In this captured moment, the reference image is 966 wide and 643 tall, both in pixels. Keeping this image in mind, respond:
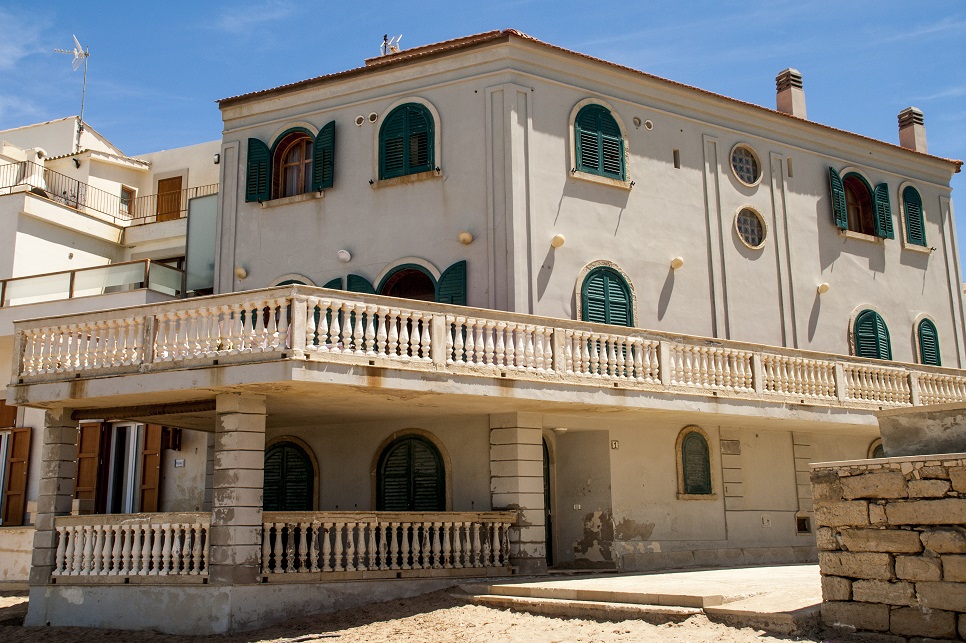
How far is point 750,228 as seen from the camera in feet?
70.7

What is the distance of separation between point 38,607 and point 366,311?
22.9ft

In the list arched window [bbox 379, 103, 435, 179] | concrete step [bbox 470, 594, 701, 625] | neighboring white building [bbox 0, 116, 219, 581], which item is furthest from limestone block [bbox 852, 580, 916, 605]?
neighboring white building [bbox 0, 116, 219, 581]

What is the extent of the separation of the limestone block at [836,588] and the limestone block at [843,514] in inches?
22.6

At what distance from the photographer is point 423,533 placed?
16.0 m

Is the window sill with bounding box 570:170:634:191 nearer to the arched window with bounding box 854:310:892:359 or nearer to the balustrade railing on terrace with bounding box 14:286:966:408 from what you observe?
the balustrade railing on terrace with bounding box 14:286:966:408

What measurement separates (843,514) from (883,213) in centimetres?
1471

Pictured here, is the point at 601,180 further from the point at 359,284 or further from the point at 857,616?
the point at 857,616

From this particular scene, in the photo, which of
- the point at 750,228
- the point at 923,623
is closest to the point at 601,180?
the point at 750,228

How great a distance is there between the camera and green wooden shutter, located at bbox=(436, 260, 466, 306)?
18.3 meters

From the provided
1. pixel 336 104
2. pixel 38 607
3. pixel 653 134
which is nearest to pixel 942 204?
pixel 653 134

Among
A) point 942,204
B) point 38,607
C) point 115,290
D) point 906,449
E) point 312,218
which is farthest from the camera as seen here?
point 942,204

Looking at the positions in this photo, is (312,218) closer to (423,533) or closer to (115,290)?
(115,290)

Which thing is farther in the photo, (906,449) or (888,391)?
(888,391)

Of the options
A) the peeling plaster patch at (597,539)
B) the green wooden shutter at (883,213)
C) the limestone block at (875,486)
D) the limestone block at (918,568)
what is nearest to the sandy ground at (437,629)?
the limestone block at (918,568)
